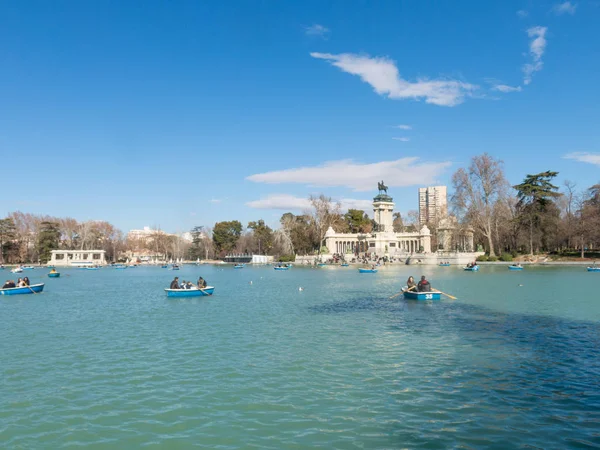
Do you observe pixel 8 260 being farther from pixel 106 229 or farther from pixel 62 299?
pixel 62 299

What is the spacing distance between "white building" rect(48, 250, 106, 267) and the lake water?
87.6 metres

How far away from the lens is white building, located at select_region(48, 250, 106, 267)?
102m

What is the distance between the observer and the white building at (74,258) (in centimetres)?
10244

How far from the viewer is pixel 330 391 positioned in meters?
10.4

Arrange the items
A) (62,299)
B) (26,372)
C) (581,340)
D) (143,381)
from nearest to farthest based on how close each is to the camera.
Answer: (143,381), (26,372), (581,340), (62,299)

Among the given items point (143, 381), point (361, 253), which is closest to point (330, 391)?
point (143, 381)

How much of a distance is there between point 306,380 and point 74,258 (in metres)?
108

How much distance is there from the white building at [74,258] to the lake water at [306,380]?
87.6 m

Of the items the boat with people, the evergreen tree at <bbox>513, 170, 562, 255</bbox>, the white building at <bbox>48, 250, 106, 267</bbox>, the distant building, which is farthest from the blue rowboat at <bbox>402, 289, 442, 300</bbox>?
the distant building

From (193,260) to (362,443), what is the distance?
12729cm

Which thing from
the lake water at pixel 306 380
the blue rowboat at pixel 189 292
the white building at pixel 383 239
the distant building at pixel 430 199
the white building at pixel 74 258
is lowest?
the lake water at pixel 306 380

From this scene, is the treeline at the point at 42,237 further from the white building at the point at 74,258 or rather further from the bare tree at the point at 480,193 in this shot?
the bare tree at the point at 480,193

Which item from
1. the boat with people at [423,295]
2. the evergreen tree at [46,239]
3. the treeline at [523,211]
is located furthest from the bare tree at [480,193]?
the evergreen tree at [46,239]

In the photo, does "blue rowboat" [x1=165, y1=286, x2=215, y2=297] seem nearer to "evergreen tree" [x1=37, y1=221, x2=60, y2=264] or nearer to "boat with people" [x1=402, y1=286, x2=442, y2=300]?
"boat with people" [x1=402, y1=286, x2=442, y2=300]
